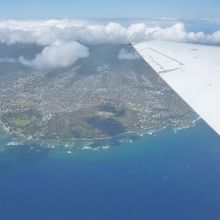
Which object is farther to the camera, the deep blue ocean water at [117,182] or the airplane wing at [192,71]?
the deep blue ocean water at [117,182]

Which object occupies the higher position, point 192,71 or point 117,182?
point 192,71

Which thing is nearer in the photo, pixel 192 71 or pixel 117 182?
pixel 192 71

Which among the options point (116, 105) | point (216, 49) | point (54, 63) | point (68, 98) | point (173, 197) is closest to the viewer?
point (216, 49)

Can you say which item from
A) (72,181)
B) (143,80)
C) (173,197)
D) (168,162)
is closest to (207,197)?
(173,197)

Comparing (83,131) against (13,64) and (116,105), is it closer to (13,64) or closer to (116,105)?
(116,105)

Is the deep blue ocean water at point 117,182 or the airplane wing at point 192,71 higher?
the airplane wing at point 192,71
